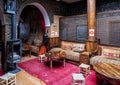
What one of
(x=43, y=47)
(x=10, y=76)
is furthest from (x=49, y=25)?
(x=10, y=76)

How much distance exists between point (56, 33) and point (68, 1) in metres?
1.86

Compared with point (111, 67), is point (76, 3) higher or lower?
higher

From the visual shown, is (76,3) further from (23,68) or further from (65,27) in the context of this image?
(23,68)

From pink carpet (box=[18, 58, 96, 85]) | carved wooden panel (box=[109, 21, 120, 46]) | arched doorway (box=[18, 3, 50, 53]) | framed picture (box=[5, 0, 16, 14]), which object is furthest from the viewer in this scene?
arched doorway (box=[18, 3, 50, 53])

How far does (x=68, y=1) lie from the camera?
6258mm

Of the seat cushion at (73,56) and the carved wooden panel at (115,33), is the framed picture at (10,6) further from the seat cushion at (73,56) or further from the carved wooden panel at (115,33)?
the carved wooden panel at (115,33)

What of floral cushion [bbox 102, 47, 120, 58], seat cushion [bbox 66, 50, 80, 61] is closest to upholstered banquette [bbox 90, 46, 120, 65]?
floral cushion [bbox 102, 47, 120, 58]

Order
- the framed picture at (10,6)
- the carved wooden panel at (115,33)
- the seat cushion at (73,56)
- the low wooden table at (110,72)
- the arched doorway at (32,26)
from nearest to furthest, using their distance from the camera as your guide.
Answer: the low wooden table at (110,72), the framed picture at (10,6), the carved wooden panel at (115,33), the seat cushion at (73,56), the arched doorway at (32,26)

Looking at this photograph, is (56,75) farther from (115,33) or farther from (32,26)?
(32,26)

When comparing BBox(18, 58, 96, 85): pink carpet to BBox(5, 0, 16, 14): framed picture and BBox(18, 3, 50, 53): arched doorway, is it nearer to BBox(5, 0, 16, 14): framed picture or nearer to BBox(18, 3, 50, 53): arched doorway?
BBox(5, 0, 16, 14): framed picture

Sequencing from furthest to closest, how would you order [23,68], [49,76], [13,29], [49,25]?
[49,25] < [23,68] < [13,29] < [49,76]

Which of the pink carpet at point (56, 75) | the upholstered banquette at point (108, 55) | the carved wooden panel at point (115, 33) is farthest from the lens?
the carved wooden panel at point (115, 33)

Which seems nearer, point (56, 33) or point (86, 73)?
point (86, 73)

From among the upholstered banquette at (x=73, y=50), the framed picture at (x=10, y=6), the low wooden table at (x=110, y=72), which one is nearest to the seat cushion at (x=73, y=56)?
the upholstered banquette at (x=73, y=50)
